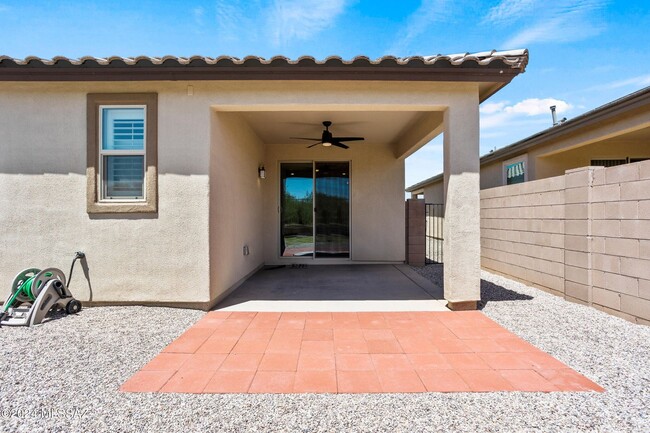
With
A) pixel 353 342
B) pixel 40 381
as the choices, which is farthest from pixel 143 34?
pixel 353 342

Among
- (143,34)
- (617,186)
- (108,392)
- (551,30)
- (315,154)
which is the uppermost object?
(551,30)

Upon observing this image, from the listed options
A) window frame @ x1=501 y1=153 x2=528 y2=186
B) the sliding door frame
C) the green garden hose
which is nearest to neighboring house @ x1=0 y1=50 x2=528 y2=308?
the green garden hose

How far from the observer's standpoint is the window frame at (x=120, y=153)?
14.1ft

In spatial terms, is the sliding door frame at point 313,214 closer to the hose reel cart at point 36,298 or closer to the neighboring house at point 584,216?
the neighboring house at point 584,216

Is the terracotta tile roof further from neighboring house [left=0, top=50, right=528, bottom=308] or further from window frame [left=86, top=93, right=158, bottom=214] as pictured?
window frame [left=86, top=93, right=158, bottom=214]

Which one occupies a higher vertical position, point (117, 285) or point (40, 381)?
point (117, 285)

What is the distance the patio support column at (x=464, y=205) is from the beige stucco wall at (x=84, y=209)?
3537mm

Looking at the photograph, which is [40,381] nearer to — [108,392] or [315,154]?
[108,392]

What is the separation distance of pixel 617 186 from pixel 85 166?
24.4 feet

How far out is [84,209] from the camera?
4.35m

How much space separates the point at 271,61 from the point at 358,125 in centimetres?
287

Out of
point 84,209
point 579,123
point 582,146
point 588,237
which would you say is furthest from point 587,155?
point 84,209

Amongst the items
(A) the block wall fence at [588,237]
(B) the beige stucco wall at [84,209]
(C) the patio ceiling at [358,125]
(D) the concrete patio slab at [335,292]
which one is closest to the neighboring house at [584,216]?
(A) the block wall fence at [588,237]

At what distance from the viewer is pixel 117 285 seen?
4.37 m
